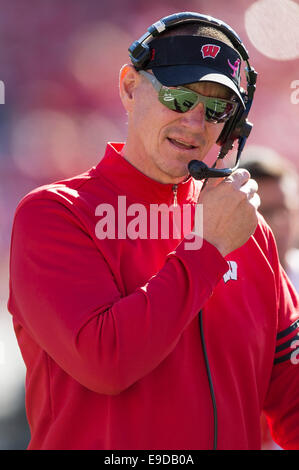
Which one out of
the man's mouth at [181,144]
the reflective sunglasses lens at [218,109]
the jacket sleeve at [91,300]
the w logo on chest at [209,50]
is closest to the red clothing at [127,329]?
the jacket sleeve at [91,300]

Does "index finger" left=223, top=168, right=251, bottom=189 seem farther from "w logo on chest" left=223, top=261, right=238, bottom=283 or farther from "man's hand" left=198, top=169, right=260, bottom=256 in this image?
Answer: "w logo on chest" left=223, top=261, right=238, bottom=283

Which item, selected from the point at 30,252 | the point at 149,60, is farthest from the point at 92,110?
the point at 30,252

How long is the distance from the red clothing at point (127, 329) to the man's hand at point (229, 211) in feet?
0.16

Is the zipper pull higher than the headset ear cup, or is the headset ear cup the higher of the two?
the headset ear cup

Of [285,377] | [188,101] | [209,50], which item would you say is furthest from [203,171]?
[285,377]

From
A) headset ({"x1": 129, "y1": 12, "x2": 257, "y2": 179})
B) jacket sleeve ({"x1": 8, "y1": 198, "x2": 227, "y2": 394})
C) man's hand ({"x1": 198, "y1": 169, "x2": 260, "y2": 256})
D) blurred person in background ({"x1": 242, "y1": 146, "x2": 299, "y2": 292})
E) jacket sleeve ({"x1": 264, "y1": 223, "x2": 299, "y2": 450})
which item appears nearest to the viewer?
jacket sleeve ({"x1": 8, "y1": 198, "x2": 227, "y2": 394})

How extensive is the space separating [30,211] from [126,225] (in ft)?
0.76

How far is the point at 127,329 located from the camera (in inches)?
46.8

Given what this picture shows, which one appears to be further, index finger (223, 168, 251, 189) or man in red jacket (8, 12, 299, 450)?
index finger (223, 168, 251, 189)

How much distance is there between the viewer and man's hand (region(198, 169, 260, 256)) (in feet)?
4.46

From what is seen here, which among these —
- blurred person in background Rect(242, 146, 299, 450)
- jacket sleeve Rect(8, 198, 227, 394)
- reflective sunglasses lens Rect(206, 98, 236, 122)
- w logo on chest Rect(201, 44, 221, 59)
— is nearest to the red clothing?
jacket sleeve Rect(8, 198, 227, 394)

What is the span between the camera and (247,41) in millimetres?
5398

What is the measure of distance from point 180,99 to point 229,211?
32 centimetres
